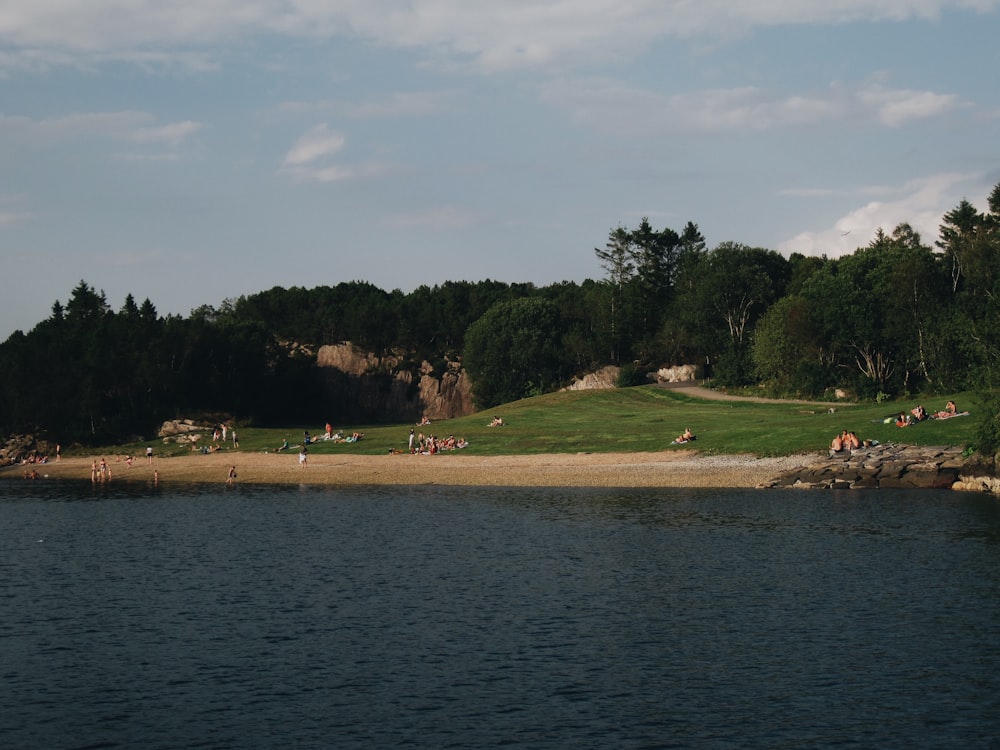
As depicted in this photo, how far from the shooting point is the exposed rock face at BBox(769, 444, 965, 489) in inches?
2317

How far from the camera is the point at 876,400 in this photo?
9181cm

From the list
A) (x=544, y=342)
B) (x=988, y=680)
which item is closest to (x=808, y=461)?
(x=988, y=680)

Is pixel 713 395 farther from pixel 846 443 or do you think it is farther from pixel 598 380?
pixel 846 443

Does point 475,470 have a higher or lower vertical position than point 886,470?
higher

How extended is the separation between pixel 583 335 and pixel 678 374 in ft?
54.0

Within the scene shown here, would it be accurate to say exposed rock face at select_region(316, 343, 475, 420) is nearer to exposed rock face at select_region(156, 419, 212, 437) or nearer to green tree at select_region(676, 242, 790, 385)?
exposed rock face at select_region(156, 419, 212, 437)

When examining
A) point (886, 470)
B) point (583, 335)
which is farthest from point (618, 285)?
point (886, 470)

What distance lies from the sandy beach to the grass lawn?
2.56 m

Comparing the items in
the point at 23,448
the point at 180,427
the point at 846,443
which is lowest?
the point at 846,443

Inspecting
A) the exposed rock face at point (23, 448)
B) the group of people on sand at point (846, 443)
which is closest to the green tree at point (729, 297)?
the group of people on sand at point (846, 443)

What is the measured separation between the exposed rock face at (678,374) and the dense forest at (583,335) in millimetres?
2658

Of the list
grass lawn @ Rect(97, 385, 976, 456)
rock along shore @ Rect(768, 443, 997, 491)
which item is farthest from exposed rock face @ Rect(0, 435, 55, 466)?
rock along shore @ Rect(768, 443, 997, 491)

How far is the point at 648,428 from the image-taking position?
84812 millimetres

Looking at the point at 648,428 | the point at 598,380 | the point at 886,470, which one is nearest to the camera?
the point at 886,470
